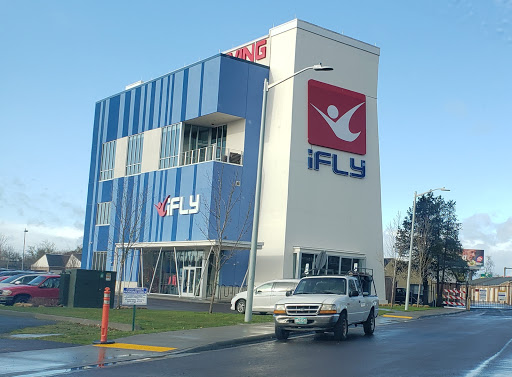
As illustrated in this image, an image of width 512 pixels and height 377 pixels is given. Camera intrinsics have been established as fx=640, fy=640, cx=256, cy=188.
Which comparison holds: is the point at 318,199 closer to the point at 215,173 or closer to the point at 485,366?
the point at 215,173

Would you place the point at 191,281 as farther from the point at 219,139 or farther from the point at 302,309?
the point at 302,309

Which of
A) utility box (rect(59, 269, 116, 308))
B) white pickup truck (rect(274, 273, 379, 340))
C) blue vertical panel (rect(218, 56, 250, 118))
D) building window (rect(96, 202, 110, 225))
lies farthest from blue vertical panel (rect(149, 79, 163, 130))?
white pickup truck (rect(274, 273, 379, 340))

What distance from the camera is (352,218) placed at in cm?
4462

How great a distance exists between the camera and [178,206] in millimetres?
44281

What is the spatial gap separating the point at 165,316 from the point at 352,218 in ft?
77.3

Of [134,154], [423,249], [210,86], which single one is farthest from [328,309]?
[134,154]

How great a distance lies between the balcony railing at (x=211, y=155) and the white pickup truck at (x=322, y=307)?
79.0 ft

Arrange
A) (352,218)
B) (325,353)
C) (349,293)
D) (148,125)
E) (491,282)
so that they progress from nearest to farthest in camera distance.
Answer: (325,353) < (349,293) < (352,218) < (148,125) < (491,282)

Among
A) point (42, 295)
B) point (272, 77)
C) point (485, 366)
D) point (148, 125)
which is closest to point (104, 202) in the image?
point (148, 125)

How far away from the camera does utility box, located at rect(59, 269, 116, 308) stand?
25938 mm

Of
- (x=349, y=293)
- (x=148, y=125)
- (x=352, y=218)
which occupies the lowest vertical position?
(x=349, y=293)

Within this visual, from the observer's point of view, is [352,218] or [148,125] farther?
[148,125]

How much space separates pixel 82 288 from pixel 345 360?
50.9ft

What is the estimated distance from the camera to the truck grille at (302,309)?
675 inches
